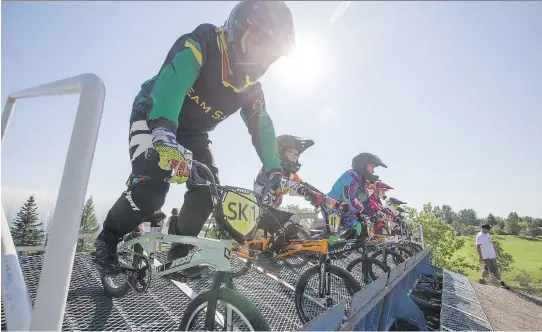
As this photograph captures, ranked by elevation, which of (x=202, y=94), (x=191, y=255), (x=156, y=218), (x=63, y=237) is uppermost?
(x=202, y=94)

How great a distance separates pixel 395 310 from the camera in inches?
149

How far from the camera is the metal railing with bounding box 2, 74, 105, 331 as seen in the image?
86cm

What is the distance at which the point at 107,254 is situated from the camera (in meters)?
2.60

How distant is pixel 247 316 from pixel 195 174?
0.91 m

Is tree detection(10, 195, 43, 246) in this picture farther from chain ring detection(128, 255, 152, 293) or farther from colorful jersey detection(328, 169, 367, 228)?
colorful jersey detection(328, 169, 367, 228)

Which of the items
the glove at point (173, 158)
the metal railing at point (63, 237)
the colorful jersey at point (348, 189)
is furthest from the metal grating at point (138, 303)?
the colorful jersey at point (348, 189)

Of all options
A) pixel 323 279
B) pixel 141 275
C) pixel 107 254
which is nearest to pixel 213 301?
pixel 141 275

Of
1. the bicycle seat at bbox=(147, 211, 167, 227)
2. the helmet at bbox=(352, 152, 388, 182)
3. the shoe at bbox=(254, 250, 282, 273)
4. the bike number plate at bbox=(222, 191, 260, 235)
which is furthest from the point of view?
the helmet at bbox=(352, 152, 388, 182)

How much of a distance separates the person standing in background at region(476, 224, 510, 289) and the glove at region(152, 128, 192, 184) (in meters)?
11.7

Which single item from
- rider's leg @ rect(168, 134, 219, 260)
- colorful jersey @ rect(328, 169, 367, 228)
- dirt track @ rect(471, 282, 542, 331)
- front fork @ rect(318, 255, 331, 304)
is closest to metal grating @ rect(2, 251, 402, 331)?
front fork @ rect(318, 255, 331, 304)

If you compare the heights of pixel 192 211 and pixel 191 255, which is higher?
pixel 192 211

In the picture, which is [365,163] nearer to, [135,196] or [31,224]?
[135,196]

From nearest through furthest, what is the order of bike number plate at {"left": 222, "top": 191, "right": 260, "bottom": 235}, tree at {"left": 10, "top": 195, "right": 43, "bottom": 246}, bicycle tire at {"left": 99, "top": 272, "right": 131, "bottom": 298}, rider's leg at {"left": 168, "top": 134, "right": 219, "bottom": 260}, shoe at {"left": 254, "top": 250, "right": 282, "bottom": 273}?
1. tree at {"left": 10, "top": 195, "right": 43, "bottom": 246}
2. bike number plate at {"left": 222, "top": 191, "right": 260, "bottom": 235}
3. rider's leg at {"left": 168, "top": 134, "right": 219, "bottom": 260}
4. bicycle tire at {"left": 99, "top": 272, "right": 131, "bottom": 298}
5. shoe at {"left": 254, "top": 250, "right": 282, "bottom": 273}

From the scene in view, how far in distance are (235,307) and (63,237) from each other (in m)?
1.13
